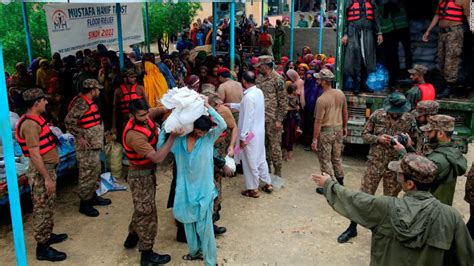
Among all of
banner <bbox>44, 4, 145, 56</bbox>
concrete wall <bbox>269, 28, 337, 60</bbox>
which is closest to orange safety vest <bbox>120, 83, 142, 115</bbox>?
banner <bbox>44, 4, 145, 56</bbox>

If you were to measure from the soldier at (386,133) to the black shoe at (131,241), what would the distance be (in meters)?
2.53

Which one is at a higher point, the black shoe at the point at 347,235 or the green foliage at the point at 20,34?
the green foliage at the point at 20,34

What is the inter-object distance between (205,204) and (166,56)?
5.01 m

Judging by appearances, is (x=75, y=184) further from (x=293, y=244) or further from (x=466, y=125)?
(x=466, y=125)

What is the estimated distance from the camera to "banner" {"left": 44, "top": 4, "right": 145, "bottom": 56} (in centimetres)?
820

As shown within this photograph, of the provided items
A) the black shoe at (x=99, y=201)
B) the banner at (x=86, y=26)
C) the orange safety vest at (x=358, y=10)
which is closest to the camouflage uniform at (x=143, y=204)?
the black shoe at (x=99, y=201)

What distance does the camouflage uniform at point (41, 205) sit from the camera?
425cm

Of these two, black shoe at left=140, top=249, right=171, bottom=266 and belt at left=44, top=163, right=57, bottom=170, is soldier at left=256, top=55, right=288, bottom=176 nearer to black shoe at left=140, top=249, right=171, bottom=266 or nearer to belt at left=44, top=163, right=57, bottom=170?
black shoe at left=140, top=249, right=171, bottom=266

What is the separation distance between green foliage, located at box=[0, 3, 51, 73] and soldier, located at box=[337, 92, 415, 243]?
1074cm

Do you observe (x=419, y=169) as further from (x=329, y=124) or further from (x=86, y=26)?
(x=86, y=26)

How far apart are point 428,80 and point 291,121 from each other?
246 centimetres

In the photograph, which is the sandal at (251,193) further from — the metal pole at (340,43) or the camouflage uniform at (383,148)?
the metal pole at (340,43)

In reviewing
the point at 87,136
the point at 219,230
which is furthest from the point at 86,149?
the point at 219,230

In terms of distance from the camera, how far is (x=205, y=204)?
3.89 metres
